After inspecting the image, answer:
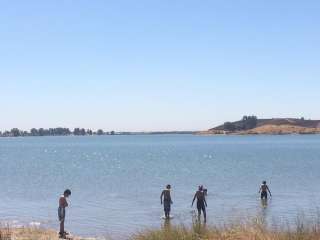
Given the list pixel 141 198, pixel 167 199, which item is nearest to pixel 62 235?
pixel 167 199

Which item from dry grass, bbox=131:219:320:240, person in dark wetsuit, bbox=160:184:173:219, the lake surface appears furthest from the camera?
the lake surface

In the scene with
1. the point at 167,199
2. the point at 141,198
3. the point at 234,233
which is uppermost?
the point at 234,233

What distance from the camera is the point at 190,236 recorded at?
48.3 feet

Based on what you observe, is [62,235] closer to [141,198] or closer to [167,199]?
[167,199]

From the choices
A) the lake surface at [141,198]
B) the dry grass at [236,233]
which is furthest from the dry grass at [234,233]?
the lake surface at [141,198]

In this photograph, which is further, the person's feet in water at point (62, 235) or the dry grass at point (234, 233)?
the person's feet in water at point (62, 235)

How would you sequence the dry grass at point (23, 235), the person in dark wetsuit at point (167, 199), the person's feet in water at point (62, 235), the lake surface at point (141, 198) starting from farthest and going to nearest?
the lake surface at point (141, 198) → the person in dark wetsuit at point (167, 199) → the person's feet in water at point (62, 235) → the dry grass at point (23, 235)

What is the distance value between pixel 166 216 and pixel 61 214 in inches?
278

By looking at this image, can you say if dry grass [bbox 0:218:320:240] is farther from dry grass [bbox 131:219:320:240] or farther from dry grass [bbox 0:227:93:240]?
dry grass [bbox 0:227:93:240]

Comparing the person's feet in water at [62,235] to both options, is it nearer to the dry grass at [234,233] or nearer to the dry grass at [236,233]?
the dry grass at [234,233]

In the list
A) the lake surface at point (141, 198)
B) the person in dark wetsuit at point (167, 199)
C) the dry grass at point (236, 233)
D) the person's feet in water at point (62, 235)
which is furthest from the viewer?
the lake surface at point (141, 198)

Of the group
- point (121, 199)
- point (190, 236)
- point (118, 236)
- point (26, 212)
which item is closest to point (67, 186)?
point (121, 199)

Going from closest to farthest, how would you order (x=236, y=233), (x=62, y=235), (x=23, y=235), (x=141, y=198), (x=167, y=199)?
(x=236, y=233), (x=23, y=235), (x=62, y=235), (x=167, y=199), (x=141, y=198)

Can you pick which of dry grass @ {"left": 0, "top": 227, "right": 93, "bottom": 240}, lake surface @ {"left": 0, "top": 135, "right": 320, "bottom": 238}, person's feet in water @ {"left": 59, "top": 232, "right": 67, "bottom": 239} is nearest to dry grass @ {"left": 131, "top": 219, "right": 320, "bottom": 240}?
dry grass @ {"left": 0, "top": 227, "right": 93, "bottom": 240}
